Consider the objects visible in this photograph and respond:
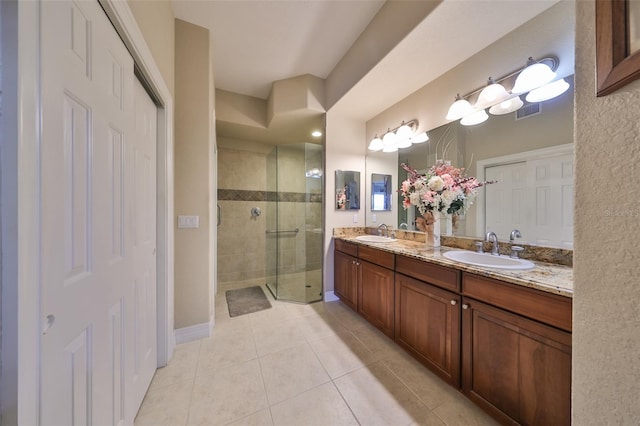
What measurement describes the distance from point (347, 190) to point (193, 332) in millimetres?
2218

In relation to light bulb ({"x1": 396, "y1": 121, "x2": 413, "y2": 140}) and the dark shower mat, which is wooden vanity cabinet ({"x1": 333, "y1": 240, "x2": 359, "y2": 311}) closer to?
the dark shower mat

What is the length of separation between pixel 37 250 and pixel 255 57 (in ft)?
7.99

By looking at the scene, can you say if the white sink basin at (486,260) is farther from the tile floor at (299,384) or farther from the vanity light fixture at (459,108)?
the vanity light fixture at (459,108)

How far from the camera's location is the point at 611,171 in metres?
0.48

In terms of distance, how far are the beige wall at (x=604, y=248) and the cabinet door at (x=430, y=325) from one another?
0.86 metres

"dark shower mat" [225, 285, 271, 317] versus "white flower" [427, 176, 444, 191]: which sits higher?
"white flower" [427, 176, 444, 191]

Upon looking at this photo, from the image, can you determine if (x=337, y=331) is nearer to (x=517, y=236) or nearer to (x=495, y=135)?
(x=517, y=236)

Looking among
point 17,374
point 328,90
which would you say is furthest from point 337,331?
point 328,90

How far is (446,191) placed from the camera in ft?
5.92

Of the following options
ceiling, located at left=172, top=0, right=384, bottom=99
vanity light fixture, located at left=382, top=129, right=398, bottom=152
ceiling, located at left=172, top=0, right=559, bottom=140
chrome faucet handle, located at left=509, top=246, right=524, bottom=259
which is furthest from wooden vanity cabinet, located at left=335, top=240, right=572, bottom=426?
ceiling, located at left=172, top=0, right=384, bottom=99

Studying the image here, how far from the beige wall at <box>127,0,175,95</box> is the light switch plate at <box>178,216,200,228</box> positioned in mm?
1016

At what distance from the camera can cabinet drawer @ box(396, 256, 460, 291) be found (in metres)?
1.36

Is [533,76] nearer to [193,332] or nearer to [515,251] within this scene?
[515,251]

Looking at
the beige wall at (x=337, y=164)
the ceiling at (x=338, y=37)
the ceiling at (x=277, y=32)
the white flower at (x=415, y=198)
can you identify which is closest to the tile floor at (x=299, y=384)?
the beige wall at (x=337, y=164)
